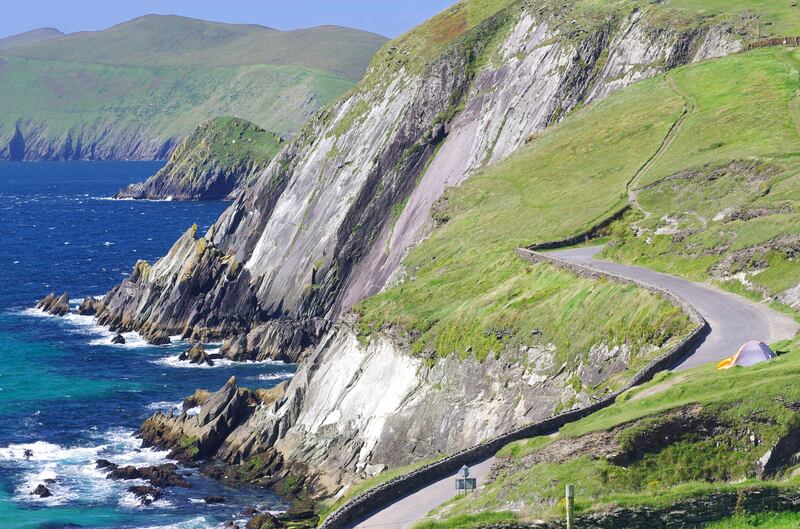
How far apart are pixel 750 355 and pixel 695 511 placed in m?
14.2

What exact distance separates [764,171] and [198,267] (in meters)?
68.0

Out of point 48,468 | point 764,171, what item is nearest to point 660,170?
point 764,171

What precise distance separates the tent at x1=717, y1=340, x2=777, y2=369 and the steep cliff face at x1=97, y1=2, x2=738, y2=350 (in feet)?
217

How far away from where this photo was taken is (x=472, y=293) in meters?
79.1

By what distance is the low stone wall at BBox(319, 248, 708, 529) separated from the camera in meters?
42.8

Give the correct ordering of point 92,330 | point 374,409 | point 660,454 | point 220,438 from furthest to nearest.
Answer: point 92,330
point 220,438
point 374,409
point 660,454

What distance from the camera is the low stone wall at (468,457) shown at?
140 feet

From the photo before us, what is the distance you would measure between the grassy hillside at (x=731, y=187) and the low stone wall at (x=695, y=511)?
1004 inches

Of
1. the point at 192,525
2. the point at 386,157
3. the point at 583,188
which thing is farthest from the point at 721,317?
the point at 386,157

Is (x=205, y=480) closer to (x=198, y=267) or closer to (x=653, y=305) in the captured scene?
(x=653, y=305)

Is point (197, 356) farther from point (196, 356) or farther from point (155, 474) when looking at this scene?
point (155, 474)

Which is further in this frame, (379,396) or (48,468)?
(48,468)

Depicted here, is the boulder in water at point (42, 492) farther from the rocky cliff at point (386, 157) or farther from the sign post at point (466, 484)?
the sign post at point (466, 484)

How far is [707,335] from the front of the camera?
5531 centimetres
